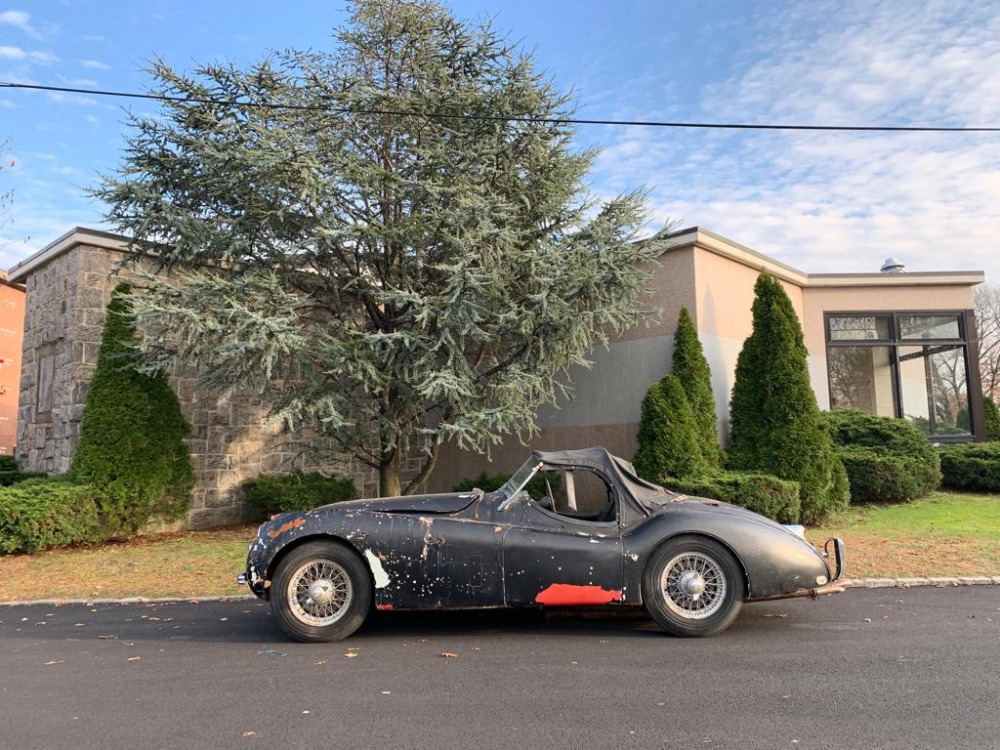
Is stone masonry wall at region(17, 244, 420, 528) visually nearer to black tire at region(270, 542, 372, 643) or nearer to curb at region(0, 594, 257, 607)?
curb at region(0, 594, 257, 607)

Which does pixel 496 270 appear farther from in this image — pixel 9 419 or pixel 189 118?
pixel 9 419

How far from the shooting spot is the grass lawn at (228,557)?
8219 mm

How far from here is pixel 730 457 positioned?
12.4 metres

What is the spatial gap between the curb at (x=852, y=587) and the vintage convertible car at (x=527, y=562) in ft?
6.43

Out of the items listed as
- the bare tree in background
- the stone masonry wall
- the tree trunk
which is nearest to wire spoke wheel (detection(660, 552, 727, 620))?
the tree trunk

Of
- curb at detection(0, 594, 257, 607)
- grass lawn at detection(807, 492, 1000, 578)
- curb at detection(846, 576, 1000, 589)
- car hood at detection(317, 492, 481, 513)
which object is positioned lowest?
curb at detection(0, 594, 257, 607)

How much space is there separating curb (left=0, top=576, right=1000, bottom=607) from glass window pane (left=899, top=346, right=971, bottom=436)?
980 cm

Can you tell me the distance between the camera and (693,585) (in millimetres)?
5645

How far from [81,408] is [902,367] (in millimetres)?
16775

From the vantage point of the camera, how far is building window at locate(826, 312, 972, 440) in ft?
53.3

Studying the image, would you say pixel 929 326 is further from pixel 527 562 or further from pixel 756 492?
pixel 527 562

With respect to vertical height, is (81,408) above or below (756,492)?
above

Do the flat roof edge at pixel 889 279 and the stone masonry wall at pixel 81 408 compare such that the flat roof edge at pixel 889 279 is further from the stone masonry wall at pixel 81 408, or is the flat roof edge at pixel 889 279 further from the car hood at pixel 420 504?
the car hood at pixel 420 504

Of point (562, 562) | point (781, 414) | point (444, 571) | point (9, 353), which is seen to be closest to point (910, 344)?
point (781, 414)
